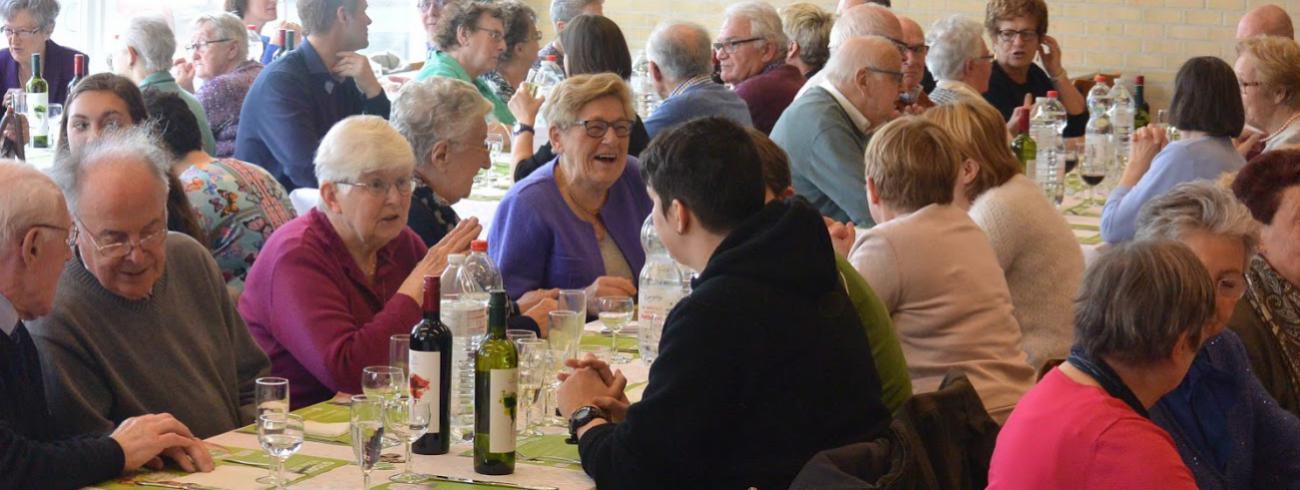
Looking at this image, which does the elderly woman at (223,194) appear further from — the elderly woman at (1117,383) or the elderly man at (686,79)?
the elderly woman at (1117,383)

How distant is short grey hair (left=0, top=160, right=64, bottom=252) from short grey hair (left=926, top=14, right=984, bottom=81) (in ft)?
17.2

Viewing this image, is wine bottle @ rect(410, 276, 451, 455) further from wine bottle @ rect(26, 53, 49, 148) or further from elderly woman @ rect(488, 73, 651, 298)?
wine bottle @ rect(26, 53, 49, 148)

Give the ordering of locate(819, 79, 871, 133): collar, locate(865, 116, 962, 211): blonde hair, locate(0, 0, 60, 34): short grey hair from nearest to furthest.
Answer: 1. locate(865, 116, 962, 211): blonde hair
2. locate(819, 79, 871, 133): collar
3. locate(0, 0, 60, 34): short grey hair

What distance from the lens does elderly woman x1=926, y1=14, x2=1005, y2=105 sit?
23.8 feet

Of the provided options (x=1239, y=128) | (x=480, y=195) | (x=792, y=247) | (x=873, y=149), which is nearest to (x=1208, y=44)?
(x=1239, y=128)

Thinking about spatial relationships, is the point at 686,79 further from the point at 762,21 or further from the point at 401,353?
the point at 401,353

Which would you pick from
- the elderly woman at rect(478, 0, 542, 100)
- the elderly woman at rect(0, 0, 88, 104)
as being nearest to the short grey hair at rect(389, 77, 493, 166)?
the elderly woman at rect(478, 0, 542, 100)

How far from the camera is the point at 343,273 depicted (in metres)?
3.41

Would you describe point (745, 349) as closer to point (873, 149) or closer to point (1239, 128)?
point (873, 149)

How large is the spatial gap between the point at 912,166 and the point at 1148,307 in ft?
3.94

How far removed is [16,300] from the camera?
8.46ft

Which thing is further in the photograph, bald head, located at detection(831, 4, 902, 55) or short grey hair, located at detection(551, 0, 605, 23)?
short grey hair, located at detection(551, 0, 605, 23)

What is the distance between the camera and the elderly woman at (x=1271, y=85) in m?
5.82

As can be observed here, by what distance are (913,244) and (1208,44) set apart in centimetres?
730
